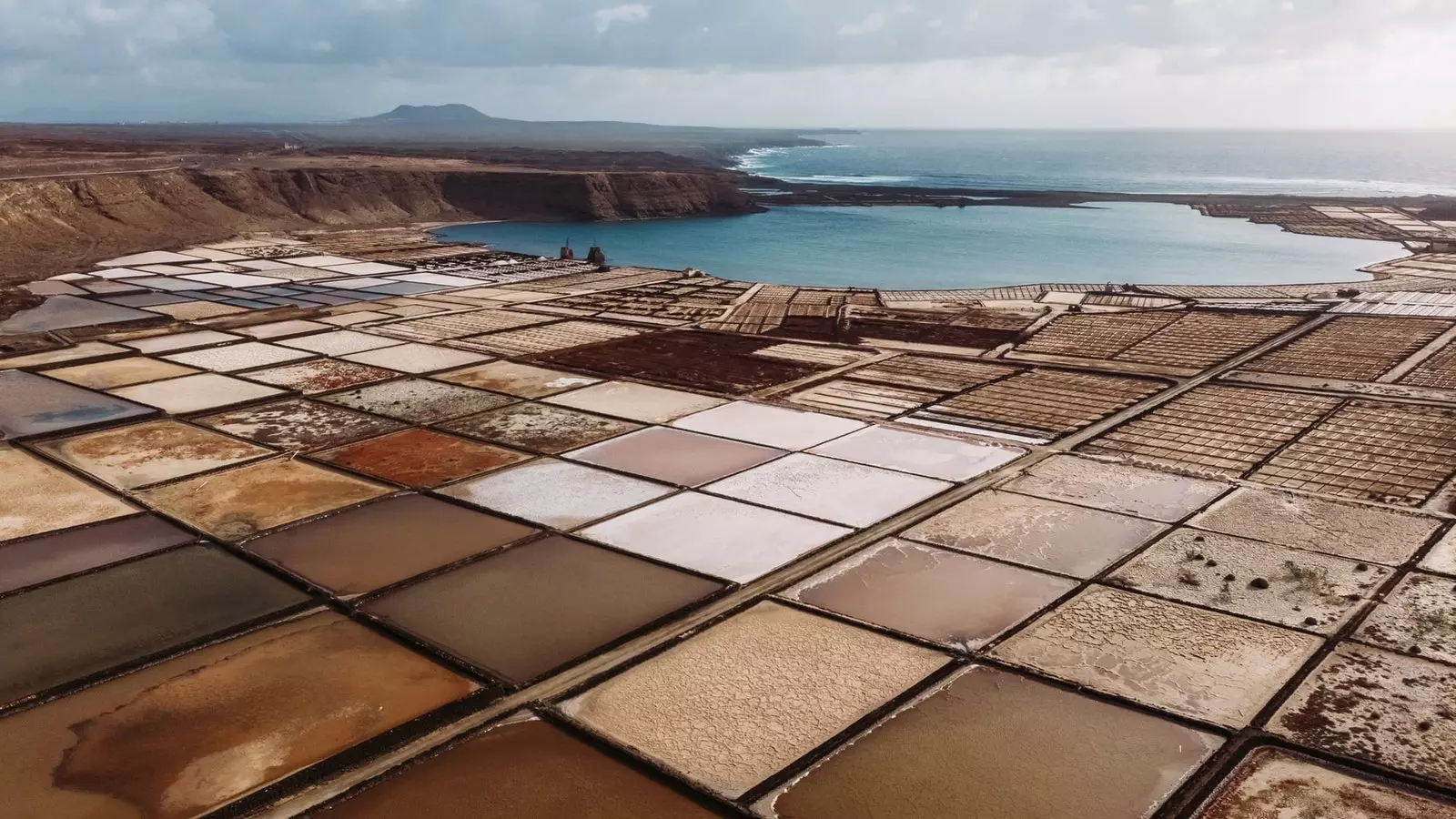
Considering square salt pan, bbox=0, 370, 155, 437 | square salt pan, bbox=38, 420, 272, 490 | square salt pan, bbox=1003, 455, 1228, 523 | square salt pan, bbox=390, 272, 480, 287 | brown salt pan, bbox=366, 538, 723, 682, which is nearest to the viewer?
brown salt pan, bbox=366, 538, 723, 682

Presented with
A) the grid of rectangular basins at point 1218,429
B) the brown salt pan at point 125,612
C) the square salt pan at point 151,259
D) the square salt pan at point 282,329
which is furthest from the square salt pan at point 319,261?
the grid of rectangular basins at point 1218,429

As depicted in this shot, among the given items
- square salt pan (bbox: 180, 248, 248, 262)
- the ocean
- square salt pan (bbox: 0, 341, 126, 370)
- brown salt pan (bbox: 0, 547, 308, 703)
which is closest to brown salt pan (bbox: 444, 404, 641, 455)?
brown salt pan (bbox: 0, 547, 308, 703)

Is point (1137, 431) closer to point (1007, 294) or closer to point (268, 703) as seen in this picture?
point (268, 703)

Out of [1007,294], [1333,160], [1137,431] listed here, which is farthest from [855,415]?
[1333,160]

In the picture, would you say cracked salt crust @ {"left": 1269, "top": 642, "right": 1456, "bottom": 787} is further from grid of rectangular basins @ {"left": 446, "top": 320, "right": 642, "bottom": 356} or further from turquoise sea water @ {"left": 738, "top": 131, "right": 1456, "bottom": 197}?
turquoise sea water @ {"left": 738, "top": 131, "right": 1456, "bottom": 197}

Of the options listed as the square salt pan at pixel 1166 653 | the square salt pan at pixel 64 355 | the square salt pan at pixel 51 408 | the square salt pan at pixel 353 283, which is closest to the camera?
the square salt pan at pixel 1166 653

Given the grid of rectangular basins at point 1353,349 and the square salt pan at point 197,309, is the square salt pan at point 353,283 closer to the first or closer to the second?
the square salt pan at point 197,309
